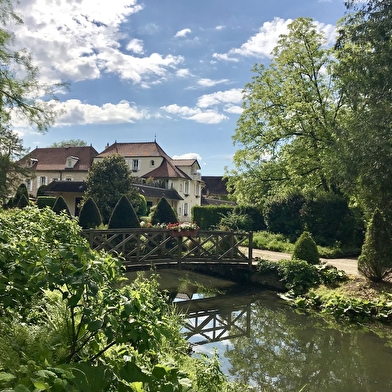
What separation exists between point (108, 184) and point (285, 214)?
470 inches

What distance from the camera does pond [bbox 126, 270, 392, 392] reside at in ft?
20.1

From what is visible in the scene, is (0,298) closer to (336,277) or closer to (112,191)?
(336,277)

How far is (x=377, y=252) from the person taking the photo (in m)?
10.6

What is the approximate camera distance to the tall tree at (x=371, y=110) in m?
10.7

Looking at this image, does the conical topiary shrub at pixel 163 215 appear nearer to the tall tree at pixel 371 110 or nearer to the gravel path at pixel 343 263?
the gravel path at pixel 343 263

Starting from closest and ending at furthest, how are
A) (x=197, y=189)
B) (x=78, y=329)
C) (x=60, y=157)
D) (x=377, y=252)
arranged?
1. (x=78, y=329)
2. (x=377, y=252)
3. (x=197, y=189)
4. (x=60, y=157)

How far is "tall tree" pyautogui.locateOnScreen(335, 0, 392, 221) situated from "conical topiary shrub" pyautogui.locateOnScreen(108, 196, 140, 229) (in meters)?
9.10

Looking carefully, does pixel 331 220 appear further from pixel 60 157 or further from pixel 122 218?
pixel 60 157

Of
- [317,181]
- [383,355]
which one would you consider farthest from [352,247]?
[383,355]

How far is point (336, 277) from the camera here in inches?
457

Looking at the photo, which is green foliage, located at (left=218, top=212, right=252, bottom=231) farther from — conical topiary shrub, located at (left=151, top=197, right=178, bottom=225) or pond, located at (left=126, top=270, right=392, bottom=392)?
pond, located at (left=126, top=270, right=392, bottom=392)

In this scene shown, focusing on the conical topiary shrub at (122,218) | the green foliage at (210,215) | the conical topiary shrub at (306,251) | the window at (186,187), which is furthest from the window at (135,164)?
the conical topiary shrub at (306,251)

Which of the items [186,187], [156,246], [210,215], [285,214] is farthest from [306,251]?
[186,187]

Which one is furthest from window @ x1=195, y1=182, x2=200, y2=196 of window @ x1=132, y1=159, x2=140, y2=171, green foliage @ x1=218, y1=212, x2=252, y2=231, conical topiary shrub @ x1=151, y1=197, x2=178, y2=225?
conical topiary shrub @ x1=151, y1=197, x2=178, y2=225
